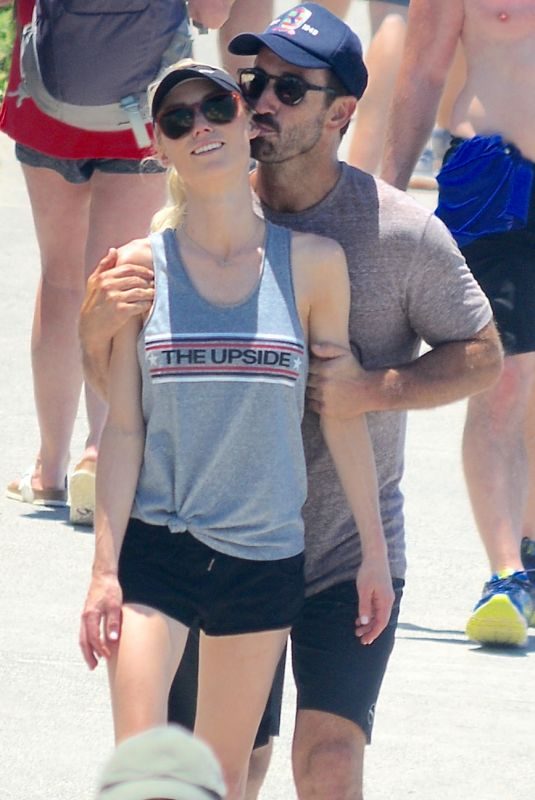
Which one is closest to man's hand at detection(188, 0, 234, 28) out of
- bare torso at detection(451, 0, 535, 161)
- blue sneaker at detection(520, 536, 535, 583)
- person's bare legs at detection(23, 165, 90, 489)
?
person's bare legs at detection(23, 165, 90, 489)

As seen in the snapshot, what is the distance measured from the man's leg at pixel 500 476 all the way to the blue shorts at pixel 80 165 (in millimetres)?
1225

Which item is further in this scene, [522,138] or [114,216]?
[114,216]

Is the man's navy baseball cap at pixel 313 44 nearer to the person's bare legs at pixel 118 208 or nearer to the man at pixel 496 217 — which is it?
the man at pixel 496 217

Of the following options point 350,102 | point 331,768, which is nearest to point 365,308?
point 350,102

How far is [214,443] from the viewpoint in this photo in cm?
356

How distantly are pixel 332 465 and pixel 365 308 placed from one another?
0.31m

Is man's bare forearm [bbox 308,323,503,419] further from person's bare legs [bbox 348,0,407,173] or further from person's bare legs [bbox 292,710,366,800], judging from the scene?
person's bare legs [bbox 348,0,407,173]

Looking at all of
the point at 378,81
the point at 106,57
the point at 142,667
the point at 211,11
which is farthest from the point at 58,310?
the point at 142,667

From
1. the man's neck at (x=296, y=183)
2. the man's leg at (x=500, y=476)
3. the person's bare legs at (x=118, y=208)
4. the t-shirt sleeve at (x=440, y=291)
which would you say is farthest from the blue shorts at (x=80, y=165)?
the t-shirt sleeve at (x=440, y=291)

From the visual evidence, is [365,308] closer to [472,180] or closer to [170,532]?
[170,532]

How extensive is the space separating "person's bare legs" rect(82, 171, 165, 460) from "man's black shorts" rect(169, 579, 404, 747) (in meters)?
2.23

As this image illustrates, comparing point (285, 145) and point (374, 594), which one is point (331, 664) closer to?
point (374, 594)

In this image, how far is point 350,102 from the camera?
A: 154 inches

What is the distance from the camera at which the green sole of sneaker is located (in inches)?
210
